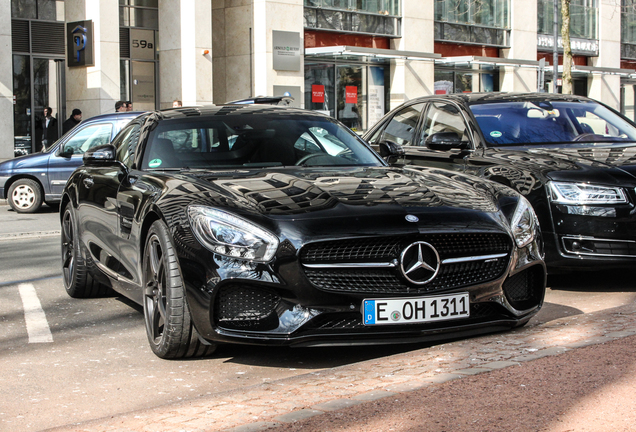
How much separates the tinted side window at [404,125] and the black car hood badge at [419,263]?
4581 millimetres

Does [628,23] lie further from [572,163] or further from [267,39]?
[572,163]

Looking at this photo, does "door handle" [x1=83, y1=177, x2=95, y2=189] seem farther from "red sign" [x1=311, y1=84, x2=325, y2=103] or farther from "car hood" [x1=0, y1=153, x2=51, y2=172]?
"red sign" [x1=311, y1=84, x2=325, y2=103]

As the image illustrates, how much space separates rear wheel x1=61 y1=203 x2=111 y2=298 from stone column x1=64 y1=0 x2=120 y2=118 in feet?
56.1

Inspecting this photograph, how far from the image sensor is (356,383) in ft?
13.1

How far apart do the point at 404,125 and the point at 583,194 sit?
2859 millimetres

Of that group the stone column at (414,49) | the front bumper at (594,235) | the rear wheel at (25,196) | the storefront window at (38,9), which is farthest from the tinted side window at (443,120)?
the stone column at (414,49)

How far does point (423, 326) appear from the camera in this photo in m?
4.57

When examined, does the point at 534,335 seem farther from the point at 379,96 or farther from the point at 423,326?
the point at 379,96

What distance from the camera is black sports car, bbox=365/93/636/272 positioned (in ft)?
22.1

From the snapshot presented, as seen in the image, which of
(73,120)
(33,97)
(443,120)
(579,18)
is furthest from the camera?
(579,18)

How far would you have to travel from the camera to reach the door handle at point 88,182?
663cm

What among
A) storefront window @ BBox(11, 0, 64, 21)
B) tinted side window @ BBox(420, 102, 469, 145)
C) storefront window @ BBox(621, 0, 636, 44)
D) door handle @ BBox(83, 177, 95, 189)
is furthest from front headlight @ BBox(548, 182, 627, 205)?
storefront window @ BBox(621, 0, 636, 44)

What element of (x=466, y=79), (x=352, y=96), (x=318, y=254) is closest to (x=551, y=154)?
(x=318, y=254)

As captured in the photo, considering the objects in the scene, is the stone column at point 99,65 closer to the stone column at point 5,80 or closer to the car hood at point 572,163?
the stone column at point 5,80
